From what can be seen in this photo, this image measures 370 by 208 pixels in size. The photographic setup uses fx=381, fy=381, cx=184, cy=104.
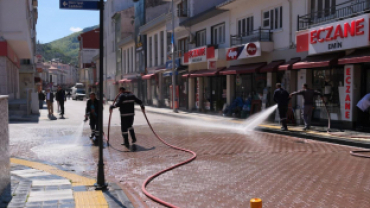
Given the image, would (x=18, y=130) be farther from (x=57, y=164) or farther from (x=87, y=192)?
(x=87, y=192)

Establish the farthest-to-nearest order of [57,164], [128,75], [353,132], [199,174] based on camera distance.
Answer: [128,75] < [353,132] < [57,164] < [199,174]

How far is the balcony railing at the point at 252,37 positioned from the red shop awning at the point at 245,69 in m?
1.33

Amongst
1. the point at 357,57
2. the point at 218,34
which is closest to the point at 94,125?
the point at 357,57

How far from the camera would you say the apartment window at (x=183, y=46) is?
102 ft

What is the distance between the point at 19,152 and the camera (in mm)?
10242

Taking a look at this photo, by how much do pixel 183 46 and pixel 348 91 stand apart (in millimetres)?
18757

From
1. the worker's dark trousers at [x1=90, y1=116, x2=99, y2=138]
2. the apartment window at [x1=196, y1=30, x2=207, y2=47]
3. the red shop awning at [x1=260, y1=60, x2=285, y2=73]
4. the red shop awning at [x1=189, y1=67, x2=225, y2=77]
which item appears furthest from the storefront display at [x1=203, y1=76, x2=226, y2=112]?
the worker's dark trousers at [x1=90, y1=116, x2=99, y2=138]

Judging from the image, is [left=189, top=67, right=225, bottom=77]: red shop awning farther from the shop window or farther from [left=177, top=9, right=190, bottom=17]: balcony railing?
the shop window

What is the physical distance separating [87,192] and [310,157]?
5946 millimetres

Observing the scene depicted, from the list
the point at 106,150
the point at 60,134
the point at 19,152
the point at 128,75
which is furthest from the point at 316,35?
the point at 128,75

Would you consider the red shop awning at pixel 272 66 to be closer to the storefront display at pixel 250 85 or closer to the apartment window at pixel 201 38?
the storefront display at pixel 250 85

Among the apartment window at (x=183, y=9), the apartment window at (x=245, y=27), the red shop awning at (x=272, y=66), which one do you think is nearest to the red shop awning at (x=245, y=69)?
the red shop awning at (x=272, y=66)

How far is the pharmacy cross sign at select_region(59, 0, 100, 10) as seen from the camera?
5855mm

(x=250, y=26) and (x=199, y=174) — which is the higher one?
(x=250, y=26)
